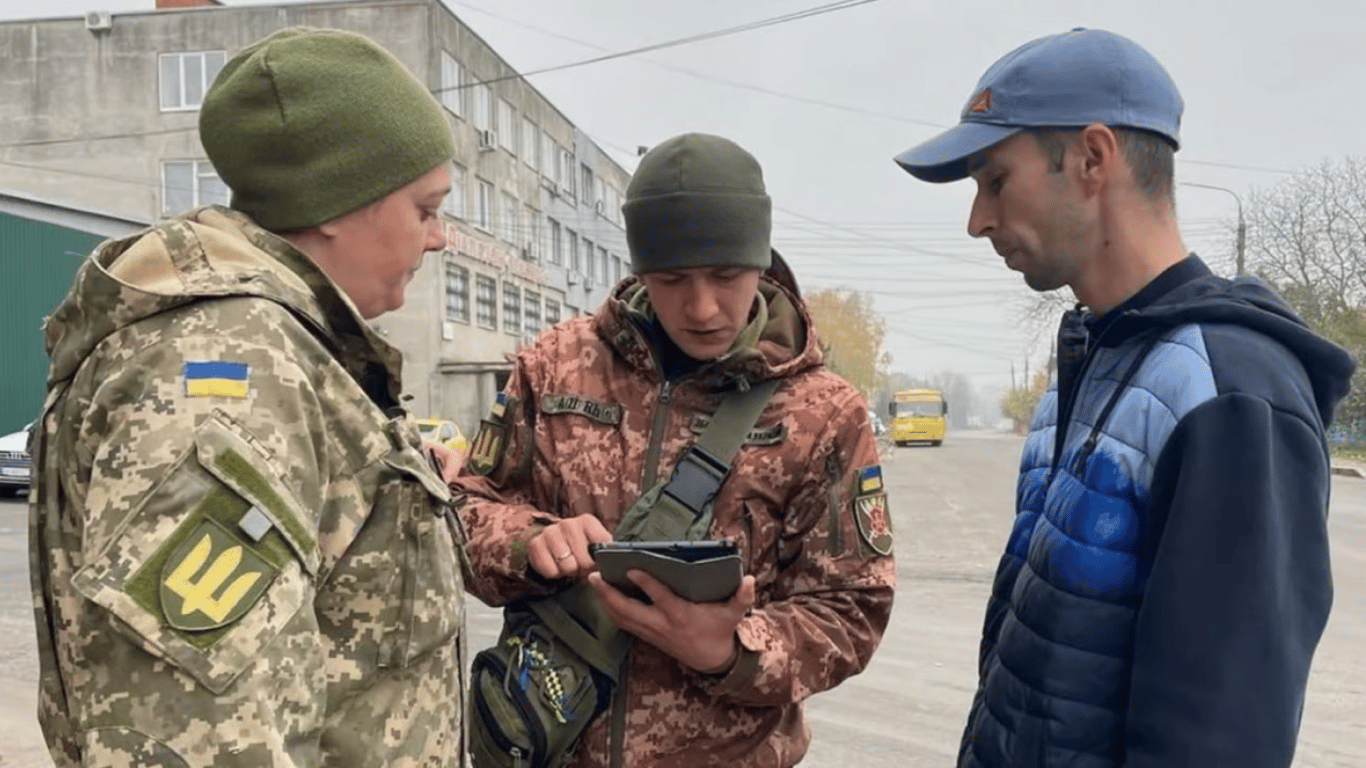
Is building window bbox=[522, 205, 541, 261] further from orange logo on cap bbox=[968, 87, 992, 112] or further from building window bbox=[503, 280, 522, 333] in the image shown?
orange logo on cap bbox=[968, 87, 992, 112]

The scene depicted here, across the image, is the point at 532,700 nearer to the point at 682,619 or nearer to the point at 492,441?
the point at 682,619

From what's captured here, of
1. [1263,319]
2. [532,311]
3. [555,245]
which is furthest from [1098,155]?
[555,245]

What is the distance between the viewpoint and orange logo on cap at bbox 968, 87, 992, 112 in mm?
1807

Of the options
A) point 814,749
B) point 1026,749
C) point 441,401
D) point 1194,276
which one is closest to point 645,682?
point 1026,749

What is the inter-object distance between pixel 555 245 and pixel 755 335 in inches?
1545

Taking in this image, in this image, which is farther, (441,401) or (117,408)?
(441,401)

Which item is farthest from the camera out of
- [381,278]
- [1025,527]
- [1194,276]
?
[1025,527]

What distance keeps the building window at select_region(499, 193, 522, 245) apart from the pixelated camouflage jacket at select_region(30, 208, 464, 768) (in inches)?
1333

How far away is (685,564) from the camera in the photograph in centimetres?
166

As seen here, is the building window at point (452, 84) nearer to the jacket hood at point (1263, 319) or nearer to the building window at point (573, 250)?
the building window at point (573, 250)

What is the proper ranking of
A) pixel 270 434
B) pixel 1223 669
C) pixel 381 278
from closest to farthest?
pixel 270 434 → pixel 1223 669 → pixel 381 278

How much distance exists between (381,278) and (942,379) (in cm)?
18306

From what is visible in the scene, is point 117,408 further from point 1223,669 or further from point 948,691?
point 948,691

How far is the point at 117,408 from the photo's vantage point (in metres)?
1.16
